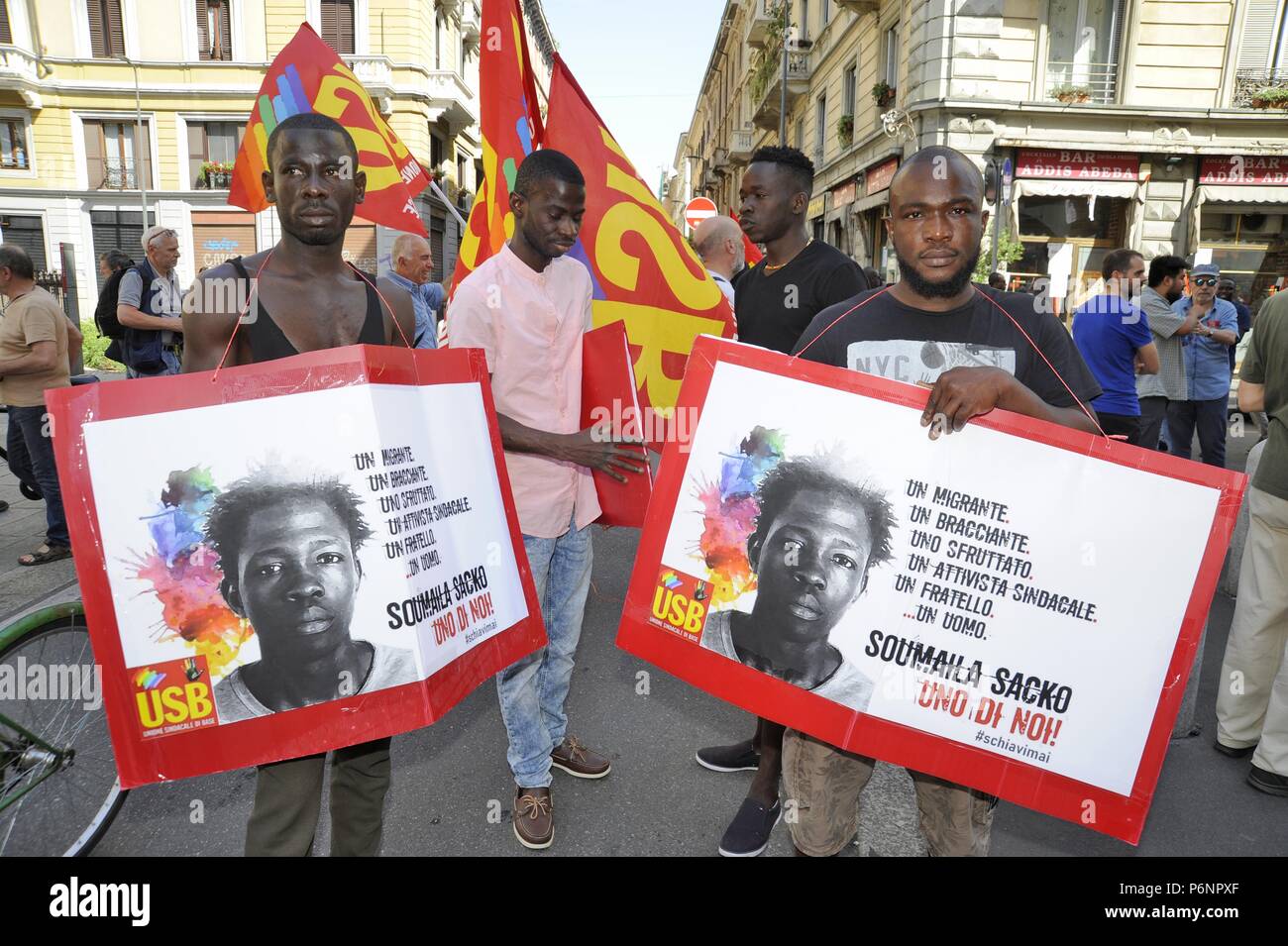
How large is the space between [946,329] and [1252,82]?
64.2 feet

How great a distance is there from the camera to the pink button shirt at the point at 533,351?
257 centimetres

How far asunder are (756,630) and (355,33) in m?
31.5

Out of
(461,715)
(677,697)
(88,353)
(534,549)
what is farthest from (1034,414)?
(88,353)

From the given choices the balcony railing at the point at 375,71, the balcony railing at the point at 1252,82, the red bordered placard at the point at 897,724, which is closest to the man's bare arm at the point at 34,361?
the red bordered placard at the point at 897,724

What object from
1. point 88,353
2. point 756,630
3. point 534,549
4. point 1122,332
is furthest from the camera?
point 88,353

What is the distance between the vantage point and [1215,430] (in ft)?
23.3

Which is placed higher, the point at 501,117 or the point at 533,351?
the point at 501,117

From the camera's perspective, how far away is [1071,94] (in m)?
16.2

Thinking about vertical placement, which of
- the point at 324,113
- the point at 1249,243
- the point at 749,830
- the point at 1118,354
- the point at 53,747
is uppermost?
the point at 1249,243

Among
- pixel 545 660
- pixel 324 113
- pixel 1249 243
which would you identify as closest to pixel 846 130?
pixel 1249 243

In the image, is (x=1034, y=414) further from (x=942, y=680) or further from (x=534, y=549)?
(x=534, y=549)

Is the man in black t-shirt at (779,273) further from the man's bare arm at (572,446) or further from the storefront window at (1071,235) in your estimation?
the storefront window at (1071,235)

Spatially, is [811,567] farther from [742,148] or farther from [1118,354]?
[742,148]

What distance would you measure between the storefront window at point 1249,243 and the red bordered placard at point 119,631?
20.2 m
